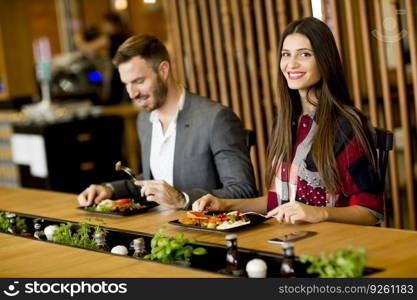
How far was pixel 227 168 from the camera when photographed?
11.8ft

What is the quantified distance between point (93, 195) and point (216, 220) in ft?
3.11

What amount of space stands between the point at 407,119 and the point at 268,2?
1.22m

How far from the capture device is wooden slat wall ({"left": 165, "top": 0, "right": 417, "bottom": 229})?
430cm

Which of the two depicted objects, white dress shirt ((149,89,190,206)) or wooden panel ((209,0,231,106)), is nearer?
white dress shirt ((149,89,190,206))

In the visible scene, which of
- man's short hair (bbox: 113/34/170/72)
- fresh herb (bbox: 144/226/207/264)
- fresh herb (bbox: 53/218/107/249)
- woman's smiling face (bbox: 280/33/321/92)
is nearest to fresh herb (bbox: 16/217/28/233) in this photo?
fresh herb (bbox: 53/218/107/249)

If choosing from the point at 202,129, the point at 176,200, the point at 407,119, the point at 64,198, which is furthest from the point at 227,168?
the point at 407,119

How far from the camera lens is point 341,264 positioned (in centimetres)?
194

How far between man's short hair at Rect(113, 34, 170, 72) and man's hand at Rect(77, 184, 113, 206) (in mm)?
605

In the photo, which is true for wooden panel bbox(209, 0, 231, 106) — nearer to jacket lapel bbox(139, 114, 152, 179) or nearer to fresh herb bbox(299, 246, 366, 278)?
jacket lapel bbox(139, 114, 152, 179)

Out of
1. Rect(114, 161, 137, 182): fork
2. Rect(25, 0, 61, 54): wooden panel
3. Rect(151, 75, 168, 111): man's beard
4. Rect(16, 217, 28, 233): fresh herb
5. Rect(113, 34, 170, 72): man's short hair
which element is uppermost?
Rect(25, 0, 61, 54): wooden panel

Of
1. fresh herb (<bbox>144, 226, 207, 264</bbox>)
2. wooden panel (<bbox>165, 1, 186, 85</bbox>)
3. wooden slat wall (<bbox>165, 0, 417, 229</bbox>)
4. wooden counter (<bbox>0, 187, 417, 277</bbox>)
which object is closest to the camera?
wooden counter (<bbox>0, 187, 417, 277</bbox>)

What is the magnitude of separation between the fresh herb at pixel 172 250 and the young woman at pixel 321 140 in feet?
1.58

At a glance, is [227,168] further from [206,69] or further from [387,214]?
[206,69]

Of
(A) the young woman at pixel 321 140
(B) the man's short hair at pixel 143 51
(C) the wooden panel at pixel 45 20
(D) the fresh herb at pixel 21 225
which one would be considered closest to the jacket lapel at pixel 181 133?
(B) the man's short hair at pixel 143 51
